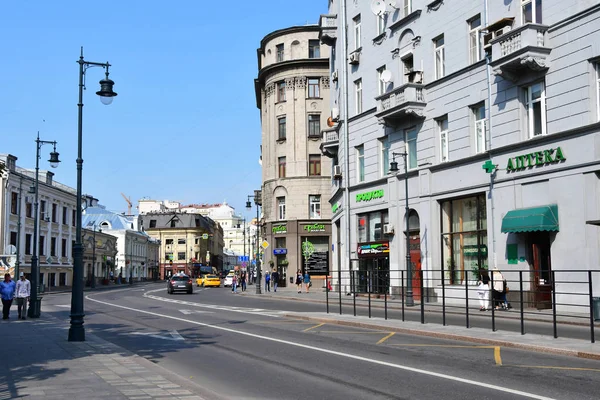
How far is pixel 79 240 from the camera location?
600 inches

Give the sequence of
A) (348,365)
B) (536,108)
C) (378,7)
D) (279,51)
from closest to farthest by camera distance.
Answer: (348,365) → (536,108) → (378,7) → (279,51)

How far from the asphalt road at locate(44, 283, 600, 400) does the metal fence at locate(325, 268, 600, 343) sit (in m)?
2.46

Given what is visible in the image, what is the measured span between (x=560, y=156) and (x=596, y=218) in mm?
2499

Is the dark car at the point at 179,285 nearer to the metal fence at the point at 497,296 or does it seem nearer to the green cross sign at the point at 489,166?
the metal fence at the point at 497,296

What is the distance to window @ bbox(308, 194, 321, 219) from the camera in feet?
176

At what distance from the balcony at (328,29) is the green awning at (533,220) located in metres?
22.6

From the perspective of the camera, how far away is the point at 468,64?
27.7 m

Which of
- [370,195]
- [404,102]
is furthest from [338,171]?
[404,102]

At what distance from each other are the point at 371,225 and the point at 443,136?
27.3 ft

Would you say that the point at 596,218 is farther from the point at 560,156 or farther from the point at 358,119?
the point at 358,119

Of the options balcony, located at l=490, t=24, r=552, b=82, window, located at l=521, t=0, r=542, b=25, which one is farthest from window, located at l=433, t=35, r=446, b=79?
balcony, located at l=490, t=24, r=552, b=82

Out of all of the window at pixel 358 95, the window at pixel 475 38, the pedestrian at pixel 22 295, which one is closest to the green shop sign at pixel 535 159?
the window at pixel 475 38

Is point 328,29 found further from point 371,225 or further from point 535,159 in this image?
point 535,159

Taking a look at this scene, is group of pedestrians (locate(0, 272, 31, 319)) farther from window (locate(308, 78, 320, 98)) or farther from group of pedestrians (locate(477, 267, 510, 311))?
window (locate(308, 78, 320, 98))
